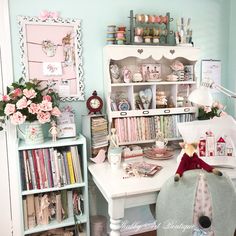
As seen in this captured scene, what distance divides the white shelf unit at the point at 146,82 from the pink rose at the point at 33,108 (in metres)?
0.54

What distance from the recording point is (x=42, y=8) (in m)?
1.96

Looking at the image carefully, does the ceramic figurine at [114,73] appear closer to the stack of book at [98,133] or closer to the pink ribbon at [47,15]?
the stack of book at [98,133]

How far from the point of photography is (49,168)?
→ 186 centimetres

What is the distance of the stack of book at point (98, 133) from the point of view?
199 cm

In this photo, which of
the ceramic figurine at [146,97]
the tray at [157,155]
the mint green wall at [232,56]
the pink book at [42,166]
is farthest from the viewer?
the mint green wall at [232,56]

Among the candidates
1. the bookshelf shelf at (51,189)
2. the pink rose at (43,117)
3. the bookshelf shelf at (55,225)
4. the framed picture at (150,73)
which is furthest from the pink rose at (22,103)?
the framed picture at (150,73)

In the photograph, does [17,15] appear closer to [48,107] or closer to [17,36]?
[17,36]

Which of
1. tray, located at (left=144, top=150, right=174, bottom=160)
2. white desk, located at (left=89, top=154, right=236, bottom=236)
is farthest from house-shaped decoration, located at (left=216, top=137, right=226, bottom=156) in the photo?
tray, located at (left=144, top=150, right=174, bottom=160)

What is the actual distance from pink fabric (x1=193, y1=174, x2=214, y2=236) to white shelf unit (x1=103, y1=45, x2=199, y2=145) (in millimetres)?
789

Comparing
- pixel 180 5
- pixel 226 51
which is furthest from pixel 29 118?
pixel 226 51

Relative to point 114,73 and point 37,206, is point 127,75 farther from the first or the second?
point 37,206

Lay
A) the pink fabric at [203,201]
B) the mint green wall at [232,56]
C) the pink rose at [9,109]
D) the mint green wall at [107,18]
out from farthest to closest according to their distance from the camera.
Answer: the mint green wall at [232,56] < the mint green wall at [107,18] < the pink rose at [9,109] < the pink fabric at [203,201]

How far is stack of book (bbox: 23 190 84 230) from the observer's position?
6.18ft

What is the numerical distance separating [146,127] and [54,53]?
0.90 meters
